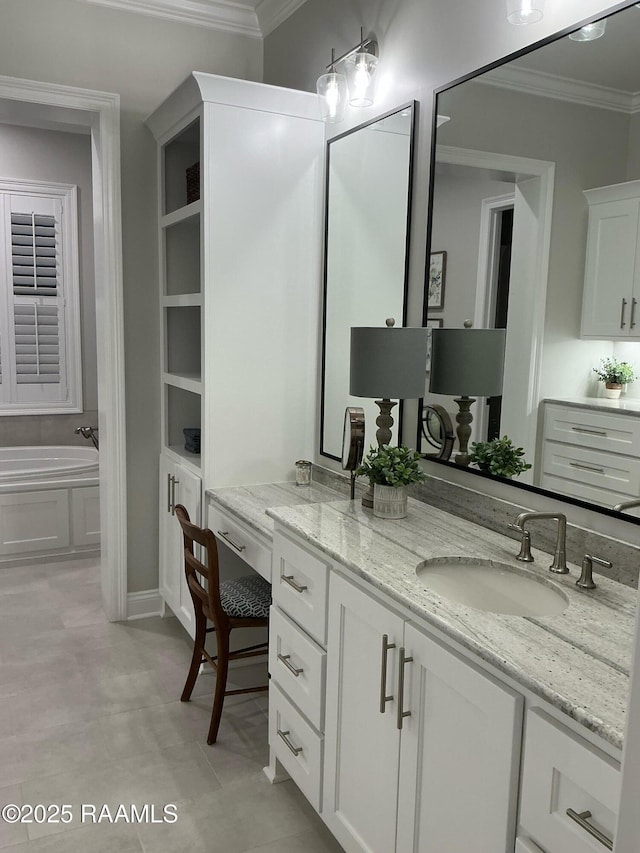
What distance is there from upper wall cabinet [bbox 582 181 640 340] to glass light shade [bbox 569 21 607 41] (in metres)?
0.38

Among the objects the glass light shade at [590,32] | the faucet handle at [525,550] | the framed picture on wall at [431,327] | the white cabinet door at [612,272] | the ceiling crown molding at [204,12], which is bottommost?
the faucet handle at [525,550]

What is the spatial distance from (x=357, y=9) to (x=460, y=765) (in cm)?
261

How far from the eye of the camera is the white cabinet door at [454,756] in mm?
1282

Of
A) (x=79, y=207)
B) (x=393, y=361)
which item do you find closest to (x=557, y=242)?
(x=393, y=361)

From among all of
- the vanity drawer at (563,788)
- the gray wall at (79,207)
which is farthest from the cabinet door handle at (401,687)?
the gray wall at (79,207)

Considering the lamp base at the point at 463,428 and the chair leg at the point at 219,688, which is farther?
the chair leg at the point at 219,688

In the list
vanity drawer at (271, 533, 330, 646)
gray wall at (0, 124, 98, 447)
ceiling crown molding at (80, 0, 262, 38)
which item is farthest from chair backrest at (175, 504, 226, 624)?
gray wall at (0, 124, 98, 447)

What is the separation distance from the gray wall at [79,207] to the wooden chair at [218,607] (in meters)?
2.99

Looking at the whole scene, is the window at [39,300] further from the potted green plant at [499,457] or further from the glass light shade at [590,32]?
the glass light shade at [590,32]

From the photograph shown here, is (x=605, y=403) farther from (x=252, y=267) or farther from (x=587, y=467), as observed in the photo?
(x=252, y=267)

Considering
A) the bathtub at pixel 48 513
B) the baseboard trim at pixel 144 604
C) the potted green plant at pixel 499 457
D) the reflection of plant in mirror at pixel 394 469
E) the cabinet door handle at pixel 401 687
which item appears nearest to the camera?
the cabinet door handle at pixel 401 687

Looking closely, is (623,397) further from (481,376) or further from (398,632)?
(398,632)

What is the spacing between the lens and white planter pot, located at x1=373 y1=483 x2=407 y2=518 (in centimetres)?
221

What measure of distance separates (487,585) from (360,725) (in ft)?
1.55
